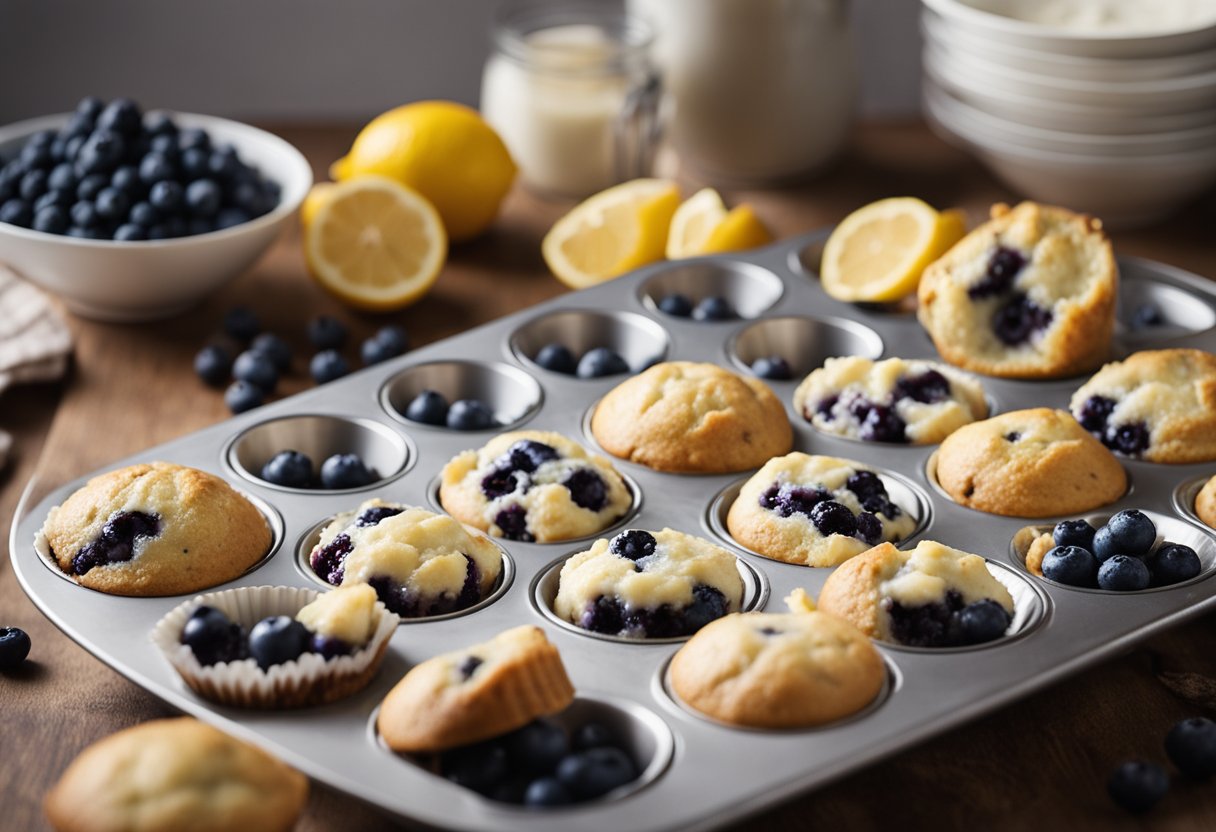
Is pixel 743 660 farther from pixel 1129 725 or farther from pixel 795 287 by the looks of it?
pixel 795 287

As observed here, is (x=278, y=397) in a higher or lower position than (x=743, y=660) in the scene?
lower

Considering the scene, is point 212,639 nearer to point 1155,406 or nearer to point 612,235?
point 1155,406

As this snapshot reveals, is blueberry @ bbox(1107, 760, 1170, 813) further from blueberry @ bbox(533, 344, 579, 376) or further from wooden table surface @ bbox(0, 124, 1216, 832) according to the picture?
blueberry @ bbox(533, 344, 579, 376)

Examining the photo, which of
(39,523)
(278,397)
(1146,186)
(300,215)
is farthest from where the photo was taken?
(300,215)

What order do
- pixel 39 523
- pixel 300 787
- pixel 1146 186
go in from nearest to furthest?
pixel 300 787 < pixel 39 523 < pixel 1146 186

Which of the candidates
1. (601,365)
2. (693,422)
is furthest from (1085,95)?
(693,422)

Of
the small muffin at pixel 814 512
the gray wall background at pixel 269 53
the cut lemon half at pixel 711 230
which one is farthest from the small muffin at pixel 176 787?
the gray wall background at pixel 269 53

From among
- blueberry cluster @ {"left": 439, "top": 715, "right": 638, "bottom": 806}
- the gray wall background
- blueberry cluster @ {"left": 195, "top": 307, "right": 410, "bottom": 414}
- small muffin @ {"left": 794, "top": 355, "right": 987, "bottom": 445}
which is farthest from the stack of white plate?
blueberry cluster @ {"left": 439, "top": 715, "right": 638, "bottom": 806}

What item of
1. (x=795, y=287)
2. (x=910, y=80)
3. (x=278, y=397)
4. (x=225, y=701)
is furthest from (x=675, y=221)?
(x=225, y=701)
